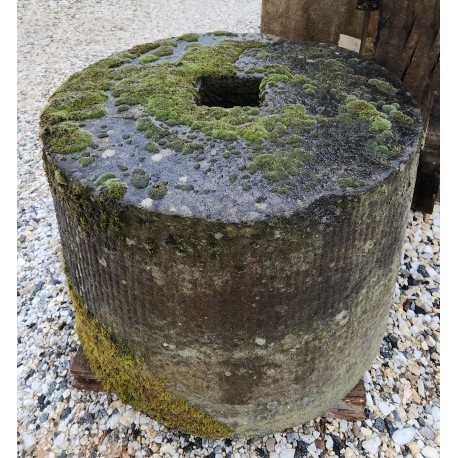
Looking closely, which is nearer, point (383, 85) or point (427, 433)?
point (383, 85)

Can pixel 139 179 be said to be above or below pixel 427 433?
above

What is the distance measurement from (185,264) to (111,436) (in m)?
1.36

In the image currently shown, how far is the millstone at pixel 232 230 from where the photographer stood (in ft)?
5.60

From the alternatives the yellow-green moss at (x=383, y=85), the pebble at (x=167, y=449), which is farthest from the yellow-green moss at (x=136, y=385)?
the yellow-green moss at (x=383, y=85)

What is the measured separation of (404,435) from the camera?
2561 millimetres

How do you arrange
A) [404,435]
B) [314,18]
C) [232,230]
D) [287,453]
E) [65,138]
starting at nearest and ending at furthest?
[232,230], [65,138], [287,453], [404,435], [314,18]

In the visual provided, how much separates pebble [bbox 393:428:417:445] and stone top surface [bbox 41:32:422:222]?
1577 millimetres

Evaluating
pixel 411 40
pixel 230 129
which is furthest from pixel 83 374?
pixel 411 40

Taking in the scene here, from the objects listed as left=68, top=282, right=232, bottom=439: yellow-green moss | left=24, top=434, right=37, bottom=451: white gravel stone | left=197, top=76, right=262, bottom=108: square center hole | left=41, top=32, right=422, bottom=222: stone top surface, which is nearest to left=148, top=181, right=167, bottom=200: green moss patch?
left=41, top=32, right=422, bottom=222: stone top surface

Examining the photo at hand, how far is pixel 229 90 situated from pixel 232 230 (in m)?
1.29

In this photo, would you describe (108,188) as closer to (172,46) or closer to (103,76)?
(103,76)

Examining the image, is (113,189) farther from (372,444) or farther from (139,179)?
(372,444)

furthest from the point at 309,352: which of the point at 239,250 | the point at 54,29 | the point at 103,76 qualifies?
the point at 54,29

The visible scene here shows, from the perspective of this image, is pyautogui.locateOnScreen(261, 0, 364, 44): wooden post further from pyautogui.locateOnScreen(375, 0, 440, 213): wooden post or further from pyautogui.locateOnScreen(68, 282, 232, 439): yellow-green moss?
pyautogui.locateOnScreen(68, 282, 232, 439): yellow-green moss
